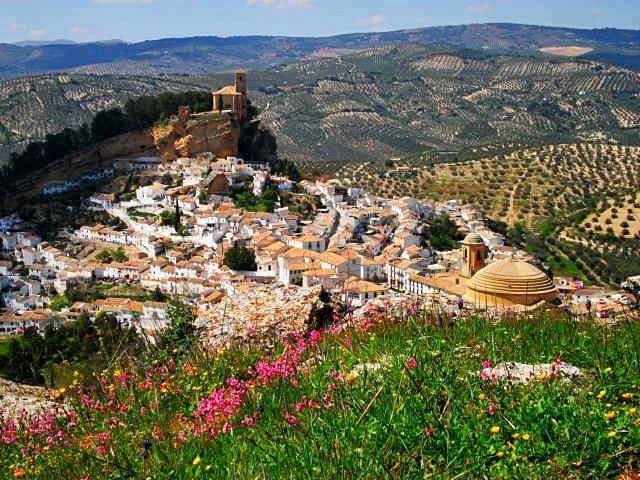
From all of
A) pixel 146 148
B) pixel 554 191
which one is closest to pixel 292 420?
pixel 146 148

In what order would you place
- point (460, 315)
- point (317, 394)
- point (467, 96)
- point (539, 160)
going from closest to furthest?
1. point (317, 394)
2. point (460, 315)
3. point (539, 160)
4. point (467, 96)

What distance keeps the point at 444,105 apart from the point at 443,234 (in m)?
93.7

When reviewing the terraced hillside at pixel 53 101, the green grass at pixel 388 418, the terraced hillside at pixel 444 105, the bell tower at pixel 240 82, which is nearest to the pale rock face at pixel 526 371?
the green grass at pixel 388 418

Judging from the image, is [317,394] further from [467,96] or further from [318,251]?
[467,96]

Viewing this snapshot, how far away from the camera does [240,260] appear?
100 feet

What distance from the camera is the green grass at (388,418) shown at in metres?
2.76

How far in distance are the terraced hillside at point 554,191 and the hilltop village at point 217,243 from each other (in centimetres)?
515

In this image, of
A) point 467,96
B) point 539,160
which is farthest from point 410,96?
point 539,160

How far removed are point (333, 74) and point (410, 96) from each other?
36.7 metres

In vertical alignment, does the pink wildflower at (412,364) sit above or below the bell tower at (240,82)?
below

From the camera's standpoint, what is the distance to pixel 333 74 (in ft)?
554

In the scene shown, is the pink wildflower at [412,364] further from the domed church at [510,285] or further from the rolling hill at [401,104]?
the rolling hill at [401,104]

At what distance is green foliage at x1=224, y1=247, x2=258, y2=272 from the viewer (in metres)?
30.5

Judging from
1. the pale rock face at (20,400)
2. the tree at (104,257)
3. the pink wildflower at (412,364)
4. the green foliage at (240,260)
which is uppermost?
the pink wildflower at (412,364)
